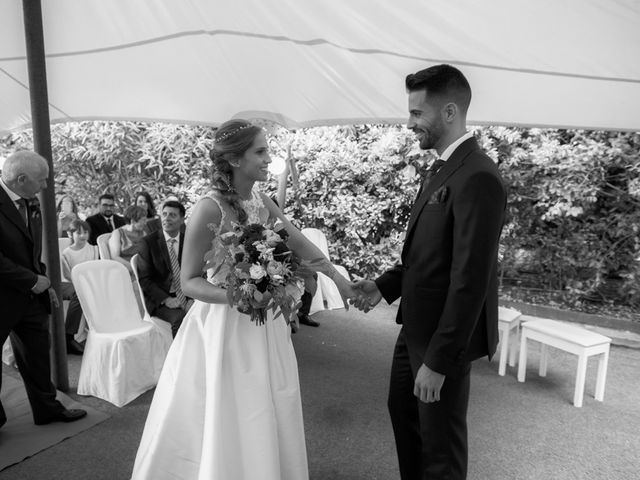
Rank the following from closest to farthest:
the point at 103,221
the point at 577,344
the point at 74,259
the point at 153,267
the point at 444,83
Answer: the point at 444,83 → the point at 577,344 → the point at 153,267 → the point at 74,259 → the point at 103,221

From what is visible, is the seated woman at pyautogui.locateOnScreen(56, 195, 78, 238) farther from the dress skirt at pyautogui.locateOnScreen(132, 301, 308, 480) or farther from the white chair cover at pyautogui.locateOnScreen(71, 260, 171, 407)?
the dress skirt at pyautogui.locateOnScreen(132, 301, 308, 480)

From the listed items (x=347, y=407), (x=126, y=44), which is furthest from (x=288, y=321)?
(x=126, y=44)

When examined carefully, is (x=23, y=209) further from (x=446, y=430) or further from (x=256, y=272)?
(x=446, y=430)

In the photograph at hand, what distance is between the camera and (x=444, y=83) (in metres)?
1.91

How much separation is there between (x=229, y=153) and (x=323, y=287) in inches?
184

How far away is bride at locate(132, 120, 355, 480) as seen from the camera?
2.30m

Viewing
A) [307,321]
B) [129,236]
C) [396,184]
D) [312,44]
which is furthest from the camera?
[396,184]

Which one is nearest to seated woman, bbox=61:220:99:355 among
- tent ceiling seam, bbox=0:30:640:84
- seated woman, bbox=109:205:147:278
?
seated woman, bbox=109:205:147:278

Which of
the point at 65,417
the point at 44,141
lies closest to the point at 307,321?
the point at 65,417

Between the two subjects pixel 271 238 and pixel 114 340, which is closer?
pixel 271 238

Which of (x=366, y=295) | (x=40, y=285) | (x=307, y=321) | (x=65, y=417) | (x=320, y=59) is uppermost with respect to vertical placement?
(x=320, y=59)

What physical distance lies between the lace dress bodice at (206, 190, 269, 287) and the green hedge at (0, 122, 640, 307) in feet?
16.3

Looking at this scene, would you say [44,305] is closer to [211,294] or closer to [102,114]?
[211,294]

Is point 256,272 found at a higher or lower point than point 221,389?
higher
